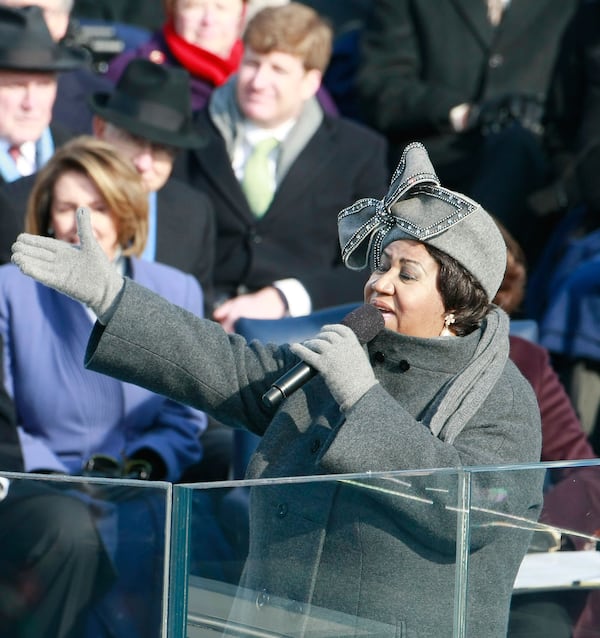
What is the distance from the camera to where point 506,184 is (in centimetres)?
563

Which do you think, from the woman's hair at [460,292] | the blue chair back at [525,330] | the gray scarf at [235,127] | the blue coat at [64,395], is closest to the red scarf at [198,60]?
the gray scarf at [235,127]

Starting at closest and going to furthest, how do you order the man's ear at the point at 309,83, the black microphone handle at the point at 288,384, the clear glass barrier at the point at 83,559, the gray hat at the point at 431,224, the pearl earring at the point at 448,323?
the clear glass barrier at the point at 83,559 < the black microphone handle at the point at 288,384 < the gray hat at the point at 431,224 < the pearl earring at the point at 448,323 < the man's ear at the point at 309,83

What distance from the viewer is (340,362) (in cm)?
241

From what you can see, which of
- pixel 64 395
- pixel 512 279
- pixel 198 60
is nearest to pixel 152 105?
pixel 198 60

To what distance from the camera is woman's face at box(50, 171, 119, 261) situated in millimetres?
4137

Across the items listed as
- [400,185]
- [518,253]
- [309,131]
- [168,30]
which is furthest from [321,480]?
[168,30]

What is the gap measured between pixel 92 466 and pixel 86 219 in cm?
146

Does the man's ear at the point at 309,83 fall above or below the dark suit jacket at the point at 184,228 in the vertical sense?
above

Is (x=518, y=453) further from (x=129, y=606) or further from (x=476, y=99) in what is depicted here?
(x=476, y=99)

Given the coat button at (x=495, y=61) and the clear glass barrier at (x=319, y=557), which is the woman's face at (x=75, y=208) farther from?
the coat button at (x=495, y=61)

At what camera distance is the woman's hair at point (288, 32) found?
16.9 ft

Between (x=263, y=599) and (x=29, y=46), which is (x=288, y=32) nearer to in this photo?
(x=29, y=46)

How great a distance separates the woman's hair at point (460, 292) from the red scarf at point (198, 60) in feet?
10.6

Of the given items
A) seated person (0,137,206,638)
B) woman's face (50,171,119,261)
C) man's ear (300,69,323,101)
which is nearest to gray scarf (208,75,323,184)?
man's ear (300,69,323,101)
